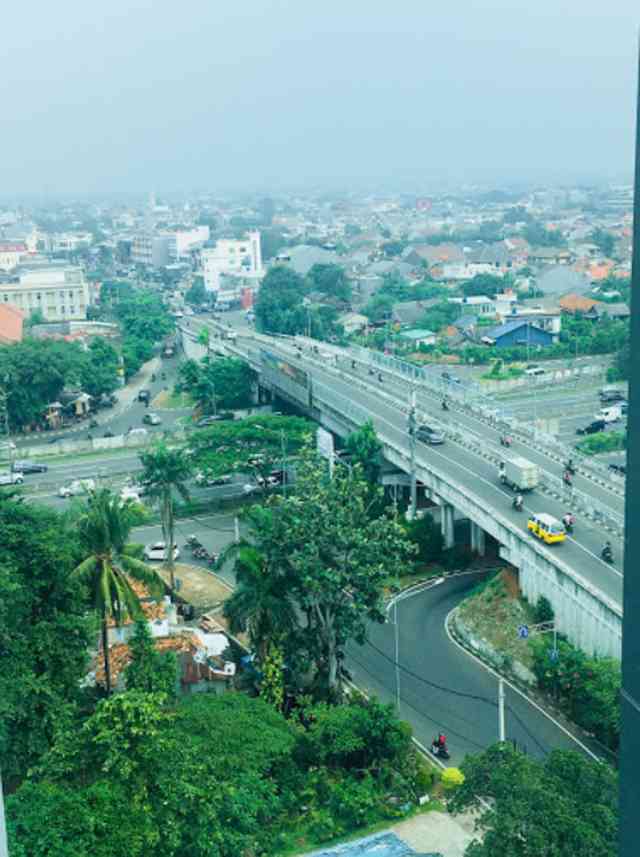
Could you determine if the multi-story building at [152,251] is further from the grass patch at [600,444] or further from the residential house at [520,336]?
the grass patch at [600,444]

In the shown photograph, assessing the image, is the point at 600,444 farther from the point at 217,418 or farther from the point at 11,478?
the point at 11,478

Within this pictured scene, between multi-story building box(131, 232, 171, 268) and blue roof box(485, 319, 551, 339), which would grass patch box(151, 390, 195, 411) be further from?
multi-story building box(131, 232, 171, 268)

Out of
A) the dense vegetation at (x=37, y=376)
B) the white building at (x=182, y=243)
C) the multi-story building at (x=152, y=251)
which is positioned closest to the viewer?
the dense vegetation at (x=37, y=376)

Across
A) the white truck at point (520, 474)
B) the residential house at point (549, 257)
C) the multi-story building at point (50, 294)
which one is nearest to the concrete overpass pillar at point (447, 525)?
the white truck at point (520, 474)

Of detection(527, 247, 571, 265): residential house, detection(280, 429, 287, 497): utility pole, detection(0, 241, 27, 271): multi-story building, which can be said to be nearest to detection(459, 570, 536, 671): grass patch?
detection(280, 429, 287, 497): utility pole

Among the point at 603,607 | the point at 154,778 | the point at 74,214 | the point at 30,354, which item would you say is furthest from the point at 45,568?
the point at 74,214

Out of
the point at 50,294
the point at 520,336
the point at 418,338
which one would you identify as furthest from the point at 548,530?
the point at 50,294

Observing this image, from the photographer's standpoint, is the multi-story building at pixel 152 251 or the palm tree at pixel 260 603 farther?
the multi-story building at pixel 152 251
